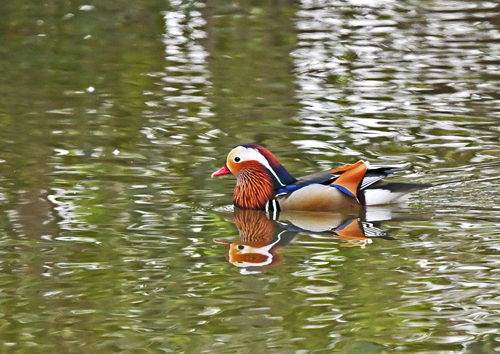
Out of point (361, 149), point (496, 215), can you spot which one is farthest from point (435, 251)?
point (361, 149)

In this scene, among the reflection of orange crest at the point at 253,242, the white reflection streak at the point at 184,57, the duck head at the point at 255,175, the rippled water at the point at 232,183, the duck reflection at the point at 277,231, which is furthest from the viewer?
the white reflection streak at the point at 184,57

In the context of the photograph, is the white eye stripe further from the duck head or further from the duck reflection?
the duck reflection

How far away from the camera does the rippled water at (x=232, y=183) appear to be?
21.8 feet

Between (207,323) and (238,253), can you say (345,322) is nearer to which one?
(207,323)

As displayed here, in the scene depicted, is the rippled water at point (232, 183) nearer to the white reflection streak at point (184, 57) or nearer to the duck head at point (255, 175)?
the white reflection streak at point (184, 57)

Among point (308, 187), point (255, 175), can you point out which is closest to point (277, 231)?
point (308, 187)

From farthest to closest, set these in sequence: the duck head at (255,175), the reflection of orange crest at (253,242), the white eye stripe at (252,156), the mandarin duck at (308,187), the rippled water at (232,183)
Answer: the white eye stripe at (252,156), the duck head at (255,175), the mandarin duck at (308,187), the reflection of orange crest at (253,242), the rippled water at (232,183)

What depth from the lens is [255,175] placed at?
32.7 ft

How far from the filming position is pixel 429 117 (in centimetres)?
1306

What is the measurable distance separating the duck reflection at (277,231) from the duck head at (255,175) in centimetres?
12

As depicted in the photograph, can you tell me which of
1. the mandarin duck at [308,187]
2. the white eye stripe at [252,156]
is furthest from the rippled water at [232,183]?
the white eye stripe at [252,156]

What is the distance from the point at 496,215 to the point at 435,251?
1.25 metres

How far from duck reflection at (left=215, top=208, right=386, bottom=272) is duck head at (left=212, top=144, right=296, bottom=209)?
120 mm

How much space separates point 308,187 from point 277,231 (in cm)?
68
